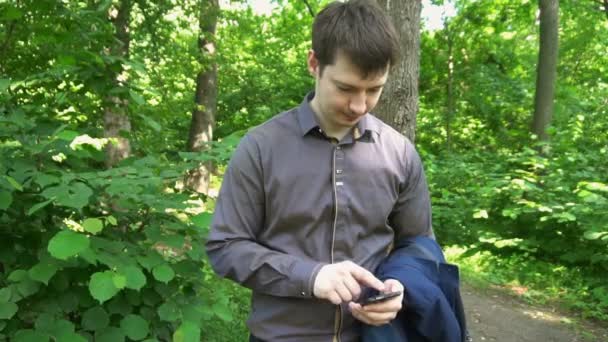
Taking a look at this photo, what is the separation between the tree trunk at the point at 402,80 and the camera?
3.55m

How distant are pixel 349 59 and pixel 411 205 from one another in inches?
18.2

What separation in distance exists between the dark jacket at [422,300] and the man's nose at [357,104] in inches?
16.3

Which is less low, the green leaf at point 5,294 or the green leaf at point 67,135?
the green leaf at point 67,135

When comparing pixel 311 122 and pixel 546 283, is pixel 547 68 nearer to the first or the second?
pixel 546 283

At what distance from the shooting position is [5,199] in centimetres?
234

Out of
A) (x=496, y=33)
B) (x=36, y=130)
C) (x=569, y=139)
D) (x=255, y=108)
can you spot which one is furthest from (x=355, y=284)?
(x=496, y=33)

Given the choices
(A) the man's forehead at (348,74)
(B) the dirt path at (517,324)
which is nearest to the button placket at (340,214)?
(A) the man's forehead at (348,74)

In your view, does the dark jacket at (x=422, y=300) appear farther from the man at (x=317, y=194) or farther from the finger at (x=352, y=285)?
the finger at (x=352, y=285)

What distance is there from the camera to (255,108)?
37.7 ft

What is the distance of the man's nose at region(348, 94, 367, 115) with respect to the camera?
4.79 feet

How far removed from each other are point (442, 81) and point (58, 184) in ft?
39.5

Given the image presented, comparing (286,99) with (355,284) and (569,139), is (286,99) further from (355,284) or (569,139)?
(355,284)

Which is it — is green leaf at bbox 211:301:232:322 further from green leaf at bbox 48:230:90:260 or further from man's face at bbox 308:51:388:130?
man's face at bbox 308:51:388:130

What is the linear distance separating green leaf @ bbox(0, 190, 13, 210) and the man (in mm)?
1311
